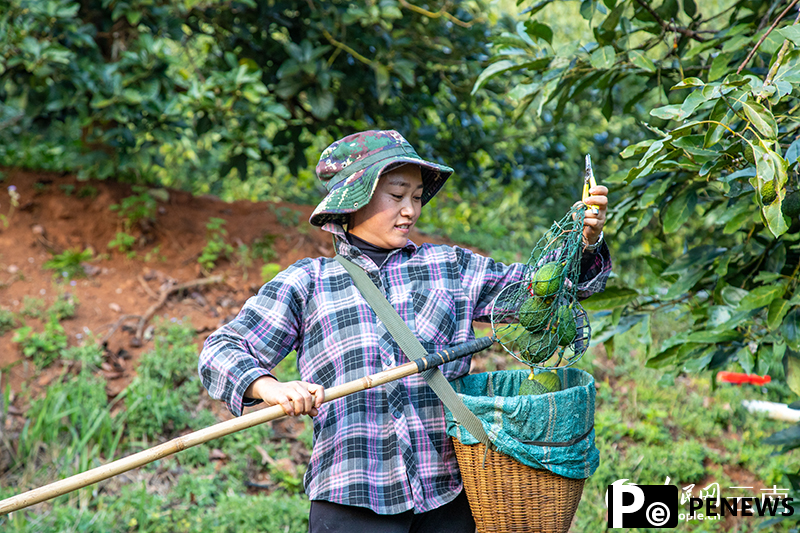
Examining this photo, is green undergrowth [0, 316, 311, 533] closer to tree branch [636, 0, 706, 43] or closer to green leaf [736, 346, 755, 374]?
green leaf [736, 346, 755, 374]

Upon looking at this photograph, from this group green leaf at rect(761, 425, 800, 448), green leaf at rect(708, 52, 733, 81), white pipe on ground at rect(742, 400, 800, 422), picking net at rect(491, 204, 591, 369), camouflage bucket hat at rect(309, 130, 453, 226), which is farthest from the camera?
white pipe on ground at rect(742, 400, 800, 422)

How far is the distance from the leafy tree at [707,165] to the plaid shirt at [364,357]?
1.41 feet

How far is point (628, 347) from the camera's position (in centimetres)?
522

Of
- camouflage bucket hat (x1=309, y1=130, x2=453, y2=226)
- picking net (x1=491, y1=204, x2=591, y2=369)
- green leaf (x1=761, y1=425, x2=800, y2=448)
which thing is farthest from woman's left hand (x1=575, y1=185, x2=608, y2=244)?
green leaf (x1=761, y1=425, x2=800, y2=448)

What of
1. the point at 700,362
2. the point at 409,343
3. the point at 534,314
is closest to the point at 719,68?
the point at 700,362

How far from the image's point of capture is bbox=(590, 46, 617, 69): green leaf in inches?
88.8

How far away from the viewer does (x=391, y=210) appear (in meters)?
1.96

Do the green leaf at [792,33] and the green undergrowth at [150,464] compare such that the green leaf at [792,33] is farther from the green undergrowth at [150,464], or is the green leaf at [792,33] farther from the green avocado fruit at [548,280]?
the green undergrowth at [150,464]

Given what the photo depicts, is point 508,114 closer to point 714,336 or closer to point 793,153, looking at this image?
point 714,336

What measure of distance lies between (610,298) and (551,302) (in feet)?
2.53

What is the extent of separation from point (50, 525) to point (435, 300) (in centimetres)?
218

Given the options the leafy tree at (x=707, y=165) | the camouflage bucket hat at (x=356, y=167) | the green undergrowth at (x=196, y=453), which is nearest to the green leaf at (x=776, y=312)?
the leafy tree at (x=707, y=165)

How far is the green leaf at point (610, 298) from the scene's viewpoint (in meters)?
2.46

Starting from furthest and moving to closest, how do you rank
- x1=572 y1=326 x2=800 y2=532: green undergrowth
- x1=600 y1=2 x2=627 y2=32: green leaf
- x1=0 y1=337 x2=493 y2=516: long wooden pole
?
x1=572 y1=326 x2=800 y2=532: green undergrowth < x1=600 y1=2 x2=627 y2=32: green leaf < x1=0 y1=337 x2=493 y2=516: long wooden pole
